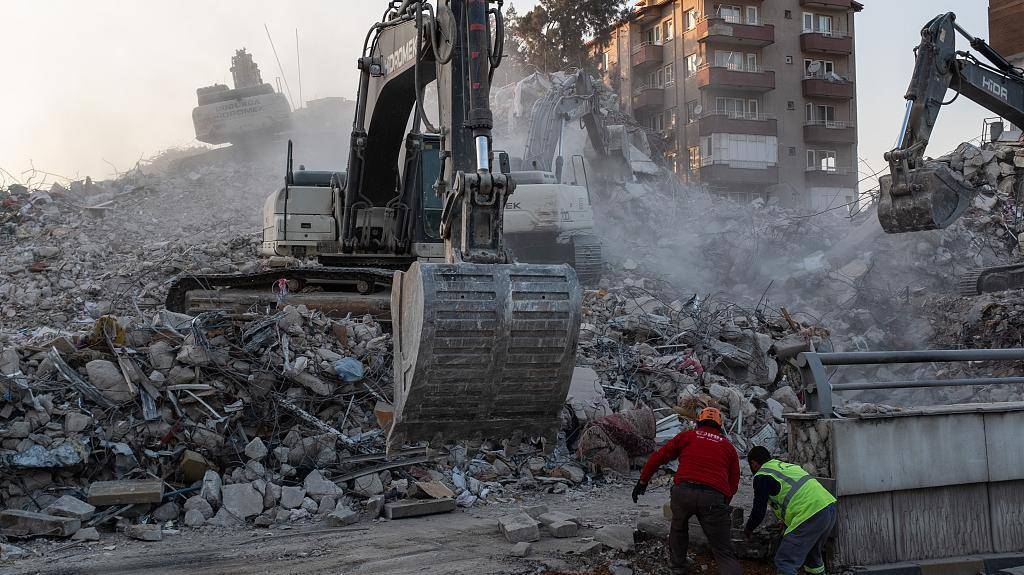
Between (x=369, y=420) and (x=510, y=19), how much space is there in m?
38.2

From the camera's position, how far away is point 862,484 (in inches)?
195

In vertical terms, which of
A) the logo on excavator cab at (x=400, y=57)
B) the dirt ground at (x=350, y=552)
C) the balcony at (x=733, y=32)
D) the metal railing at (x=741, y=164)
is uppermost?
the balcony at (x=733, y=32)

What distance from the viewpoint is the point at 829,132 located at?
42125 mm

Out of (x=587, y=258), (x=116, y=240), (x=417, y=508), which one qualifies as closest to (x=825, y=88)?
(x=587, y=258)

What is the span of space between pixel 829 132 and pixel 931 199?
3380cm

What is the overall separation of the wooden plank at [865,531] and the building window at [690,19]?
37549 millimetres

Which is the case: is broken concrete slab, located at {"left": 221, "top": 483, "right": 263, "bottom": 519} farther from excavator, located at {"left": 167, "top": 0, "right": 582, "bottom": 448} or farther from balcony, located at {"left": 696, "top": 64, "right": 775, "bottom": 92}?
balcony, located at {"left": 696, "top": 64, "right": 775, "bottom": 92}

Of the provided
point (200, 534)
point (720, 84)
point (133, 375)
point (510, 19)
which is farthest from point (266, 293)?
point (510, 19)

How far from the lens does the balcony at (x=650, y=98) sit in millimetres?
41125

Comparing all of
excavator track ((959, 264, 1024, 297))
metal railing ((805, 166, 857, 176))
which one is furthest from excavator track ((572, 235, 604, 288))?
metal railing ((805, 166, 857, 176))

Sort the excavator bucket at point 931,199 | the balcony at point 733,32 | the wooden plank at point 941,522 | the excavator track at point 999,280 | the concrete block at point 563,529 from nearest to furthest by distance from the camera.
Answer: the wooden plank at point 941,522 → the concrete block at point 563,529 → the excavator bucket at point 931,199 → the excavator track at point 999,280 → the balcony at point 733,32

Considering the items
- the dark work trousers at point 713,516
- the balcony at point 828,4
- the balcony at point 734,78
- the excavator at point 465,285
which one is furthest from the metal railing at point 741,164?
the dark work trousers at point 713,516

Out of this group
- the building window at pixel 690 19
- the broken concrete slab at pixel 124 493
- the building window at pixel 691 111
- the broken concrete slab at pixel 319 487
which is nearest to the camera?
the broken concrete slab at pixel 124 493

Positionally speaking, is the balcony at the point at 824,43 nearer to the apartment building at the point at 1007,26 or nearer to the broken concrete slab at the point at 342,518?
the apartment building at the point at 1007,26
